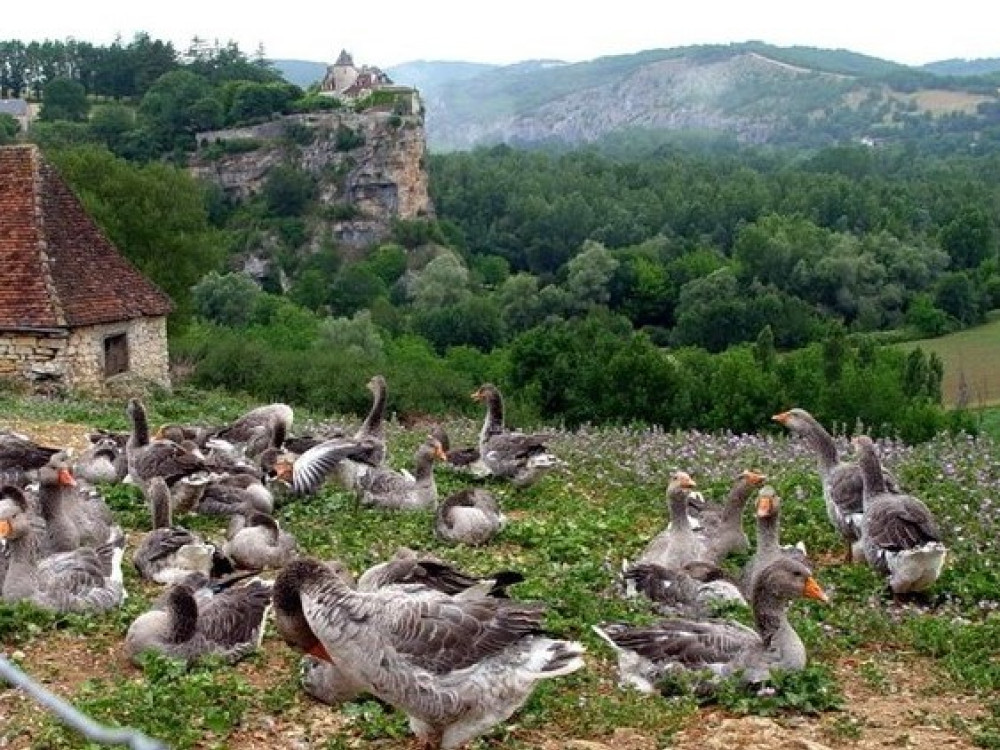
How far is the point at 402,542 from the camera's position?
14.4m

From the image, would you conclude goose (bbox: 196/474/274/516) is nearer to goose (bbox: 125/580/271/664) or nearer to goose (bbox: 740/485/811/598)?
goose (bbox: 125/580/271/664)

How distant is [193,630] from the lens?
9.96 m

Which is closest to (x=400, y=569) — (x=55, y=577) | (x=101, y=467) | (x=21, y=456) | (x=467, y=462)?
(x=55, y=577)

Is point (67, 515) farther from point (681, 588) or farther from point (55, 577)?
point (681, 588)

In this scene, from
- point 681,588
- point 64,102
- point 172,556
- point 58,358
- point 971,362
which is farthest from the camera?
point 64,102

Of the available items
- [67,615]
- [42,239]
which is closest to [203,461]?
[67,615]

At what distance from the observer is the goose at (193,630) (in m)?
9.84

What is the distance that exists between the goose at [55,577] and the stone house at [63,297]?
1878cm

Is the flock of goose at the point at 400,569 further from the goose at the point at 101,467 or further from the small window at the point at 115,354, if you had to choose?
the small window at the point at 115,354

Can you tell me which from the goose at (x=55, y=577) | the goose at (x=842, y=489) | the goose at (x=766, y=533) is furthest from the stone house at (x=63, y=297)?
the goose at (x=766, y=533)

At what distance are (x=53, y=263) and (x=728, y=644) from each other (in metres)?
24.6

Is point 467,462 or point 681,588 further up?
point 681,588

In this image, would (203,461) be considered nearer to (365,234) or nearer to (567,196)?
(365,234)

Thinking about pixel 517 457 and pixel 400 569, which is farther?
pixel 517 457
